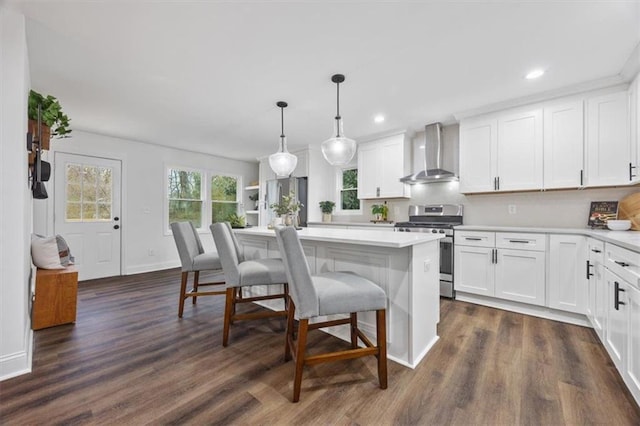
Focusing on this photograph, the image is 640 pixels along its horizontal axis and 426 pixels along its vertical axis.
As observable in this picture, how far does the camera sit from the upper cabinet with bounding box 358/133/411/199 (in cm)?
438

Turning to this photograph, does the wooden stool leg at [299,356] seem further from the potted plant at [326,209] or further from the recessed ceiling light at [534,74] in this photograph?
the potted plant at [326,209]

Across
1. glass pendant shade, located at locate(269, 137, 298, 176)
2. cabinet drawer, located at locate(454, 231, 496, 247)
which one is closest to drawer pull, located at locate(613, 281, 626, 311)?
cabinet drawer, located at locate(454, 231, 496, 247)

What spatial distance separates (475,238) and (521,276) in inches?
22.8

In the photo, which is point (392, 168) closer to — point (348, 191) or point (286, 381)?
point (348, 191)

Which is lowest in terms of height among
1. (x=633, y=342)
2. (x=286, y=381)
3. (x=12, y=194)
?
(x=286, y=381)

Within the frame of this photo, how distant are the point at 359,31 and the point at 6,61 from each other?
230 cm

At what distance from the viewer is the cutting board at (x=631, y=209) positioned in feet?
8.81

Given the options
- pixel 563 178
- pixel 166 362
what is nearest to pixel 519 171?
pixel 563 178

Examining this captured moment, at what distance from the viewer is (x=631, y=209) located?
2.79 meters

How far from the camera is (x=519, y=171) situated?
3.24m

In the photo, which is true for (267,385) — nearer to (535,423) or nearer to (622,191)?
(535,423)

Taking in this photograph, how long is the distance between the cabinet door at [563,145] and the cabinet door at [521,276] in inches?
33.0

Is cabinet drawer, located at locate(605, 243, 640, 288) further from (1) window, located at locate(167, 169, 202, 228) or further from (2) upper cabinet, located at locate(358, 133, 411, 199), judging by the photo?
(1) window, located at locate(167, 169, 202, 228)

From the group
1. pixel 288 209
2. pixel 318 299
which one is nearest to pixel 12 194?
pixel 288 209
